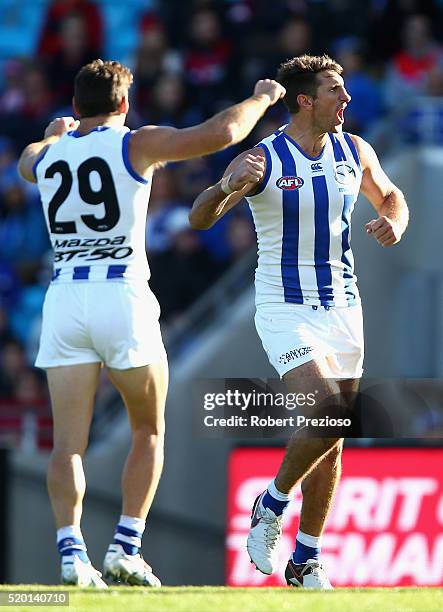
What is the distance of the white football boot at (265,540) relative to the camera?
6855 mm

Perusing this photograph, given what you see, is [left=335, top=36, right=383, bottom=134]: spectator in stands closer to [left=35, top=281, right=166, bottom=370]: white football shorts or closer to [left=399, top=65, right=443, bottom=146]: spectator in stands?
[left=399, top=65, right=443, bottom=146]: spectator in stands

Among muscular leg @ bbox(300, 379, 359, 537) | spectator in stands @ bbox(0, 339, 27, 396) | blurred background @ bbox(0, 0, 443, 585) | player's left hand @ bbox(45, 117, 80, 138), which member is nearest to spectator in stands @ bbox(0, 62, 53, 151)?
blurred background @ bbox(0, 0, 443, 585)

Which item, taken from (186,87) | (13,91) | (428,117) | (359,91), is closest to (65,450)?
(428,117)

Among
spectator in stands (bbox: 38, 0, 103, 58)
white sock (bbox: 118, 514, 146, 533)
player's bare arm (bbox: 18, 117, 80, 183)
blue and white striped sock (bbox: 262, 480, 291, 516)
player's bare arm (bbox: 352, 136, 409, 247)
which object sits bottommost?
white sock (bbox: 118, 514, 146, 533)

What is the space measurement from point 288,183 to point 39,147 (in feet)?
3.77

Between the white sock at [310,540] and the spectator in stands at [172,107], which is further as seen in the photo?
the spectator in stands at [172,107]

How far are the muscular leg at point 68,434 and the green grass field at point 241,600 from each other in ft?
1.26

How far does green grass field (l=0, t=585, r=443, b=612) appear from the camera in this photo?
19.2 feet

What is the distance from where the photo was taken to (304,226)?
6.95 meters

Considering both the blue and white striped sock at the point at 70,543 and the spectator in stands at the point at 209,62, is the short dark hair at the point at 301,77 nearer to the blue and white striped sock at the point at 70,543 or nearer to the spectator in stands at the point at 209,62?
the blue and white striped sock at the point at 70,543

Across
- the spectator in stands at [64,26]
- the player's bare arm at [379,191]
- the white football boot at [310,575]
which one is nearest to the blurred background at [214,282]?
the spectator in stands at [64,26]

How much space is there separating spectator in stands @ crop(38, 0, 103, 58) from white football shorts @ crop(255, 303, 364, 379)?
7888 millimetres

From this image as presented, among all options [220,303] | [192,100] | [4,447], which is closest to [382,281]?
[220,303]

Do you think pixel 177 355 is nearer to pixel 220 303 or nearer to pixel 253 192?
pixel 220 303
